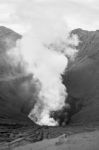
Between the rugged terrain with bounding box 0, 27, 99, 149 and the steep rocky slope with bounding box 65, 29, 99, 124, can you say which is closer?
the rugged terrain with bounding box 0, 27, 99, 149

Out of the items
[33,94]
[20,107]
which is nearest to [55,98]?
[33,94]

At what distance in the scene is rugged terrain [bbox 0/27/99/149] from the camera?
104419 millimetres

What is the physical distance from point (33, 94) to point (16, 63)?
24.5 metres

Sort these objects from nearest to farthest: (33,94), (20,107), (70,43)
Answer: (20,107) < (33,94) < (70,43)

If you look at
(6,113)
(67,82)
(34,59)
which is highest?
(34,59)

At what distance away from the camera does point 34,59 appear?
504ft

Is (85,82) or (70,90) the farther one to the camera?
(85,82)

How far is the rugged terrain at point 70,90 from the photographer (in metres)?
104

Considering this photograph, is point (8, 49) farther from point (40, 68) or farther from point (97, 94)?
point (97, 94)

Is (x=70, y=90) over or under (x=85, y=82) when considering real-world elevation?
under

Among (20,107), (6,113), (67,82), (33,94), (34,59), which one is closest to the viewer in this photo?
(6,113)

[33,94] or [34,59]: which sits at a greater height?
[34,59]

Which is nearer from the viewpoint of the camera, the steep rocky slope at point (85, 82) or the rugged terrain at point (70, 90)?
the rugged terrain at point (70, 90)

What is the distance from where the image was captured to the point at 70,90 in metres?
139
